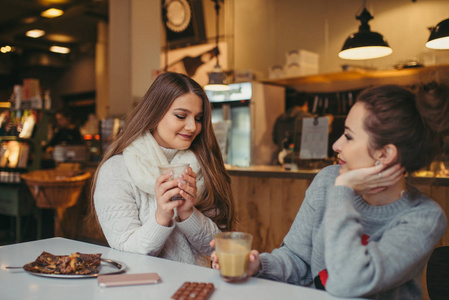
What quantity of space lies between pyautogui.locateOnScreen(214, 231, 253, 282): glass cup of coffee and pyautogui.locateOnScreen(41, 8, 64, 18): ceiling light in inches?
303

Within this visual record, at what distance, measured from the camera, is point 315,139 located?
13.6ft

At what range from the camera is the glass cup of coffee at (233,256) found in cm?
117

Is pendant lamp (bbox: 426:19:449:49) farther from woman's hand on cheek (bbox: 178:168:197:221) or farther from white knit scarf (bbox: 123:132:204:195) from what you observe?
woman's hand on cheek (bbox: 178:168:197:221)

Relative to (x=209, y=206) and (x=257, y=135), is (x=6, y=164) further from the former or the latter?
(x=209, y=206)

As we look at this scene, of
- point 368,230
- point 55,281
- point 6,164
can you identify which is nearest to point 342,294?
point 368,230

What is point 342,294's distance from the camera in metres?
1.10

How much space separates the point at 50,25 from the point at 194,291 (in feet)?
29.7

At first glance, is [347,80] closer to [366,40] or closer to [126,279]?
[366,40]

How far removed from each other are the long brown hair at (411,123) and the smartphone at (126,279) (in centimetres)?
74

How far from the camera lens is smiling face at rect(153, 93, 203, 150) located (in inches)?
75.5

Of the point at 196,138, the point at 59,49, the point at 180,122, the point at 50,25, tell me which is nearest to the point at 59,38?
the point at 59,49

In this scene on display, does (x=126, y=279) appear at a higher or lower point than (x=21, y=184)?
higher

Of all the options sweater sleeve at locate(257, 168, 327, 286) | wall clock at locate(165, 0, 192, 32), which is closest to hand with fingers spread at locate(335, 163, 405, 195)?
sweater sleeve at locate(257, 168, 327, 286)

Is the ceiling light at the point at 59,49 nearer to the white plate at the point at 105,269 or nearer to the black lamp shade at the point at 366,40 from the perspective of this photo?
the black lamp shade at the point at 366,40
